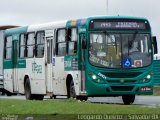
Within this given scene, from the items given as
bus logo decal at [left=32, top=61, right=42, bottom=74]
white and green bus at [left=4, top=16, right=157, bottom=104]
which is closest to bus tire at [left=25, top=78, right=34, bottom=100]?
bus logo decal at [left=32, top=61, right=42, bottom=74]

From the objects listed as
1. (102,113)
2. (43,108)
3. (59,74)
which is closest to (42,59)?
(59,74)

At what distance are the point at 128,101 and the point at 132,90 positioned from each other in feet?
6.41

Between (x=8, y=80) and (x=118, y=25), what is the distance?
9553 mm

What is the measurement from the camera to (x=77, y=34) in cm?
2853

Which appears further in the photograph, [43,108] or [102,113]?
[43,108]

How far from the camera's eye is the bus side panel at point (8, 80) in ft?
118

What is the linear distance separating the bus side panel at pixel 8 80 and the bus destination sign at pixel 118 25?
8.80m

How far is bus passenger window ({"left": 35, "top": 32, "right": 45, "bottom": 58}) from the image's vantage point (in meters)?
31.9

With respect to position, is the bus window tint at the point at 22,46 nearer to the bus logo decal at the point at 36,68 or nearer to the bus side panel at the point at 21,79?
the bus side panel at the point at 21,79

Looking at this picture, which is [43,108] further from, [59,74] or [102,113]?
[59,74]

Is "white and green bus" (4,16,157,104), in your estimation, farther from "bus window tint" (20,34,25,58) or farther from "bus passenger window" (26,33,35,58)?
"bus window tint" (20,34,25,58)

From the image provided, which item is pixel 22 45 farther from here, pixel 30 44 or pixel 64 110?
pixel 64 110

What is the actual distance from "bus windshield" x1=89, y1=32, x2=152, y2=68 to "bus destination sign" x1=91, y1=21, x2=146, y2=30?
0.30 metres

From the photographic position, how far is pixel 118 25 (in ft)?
92.5
